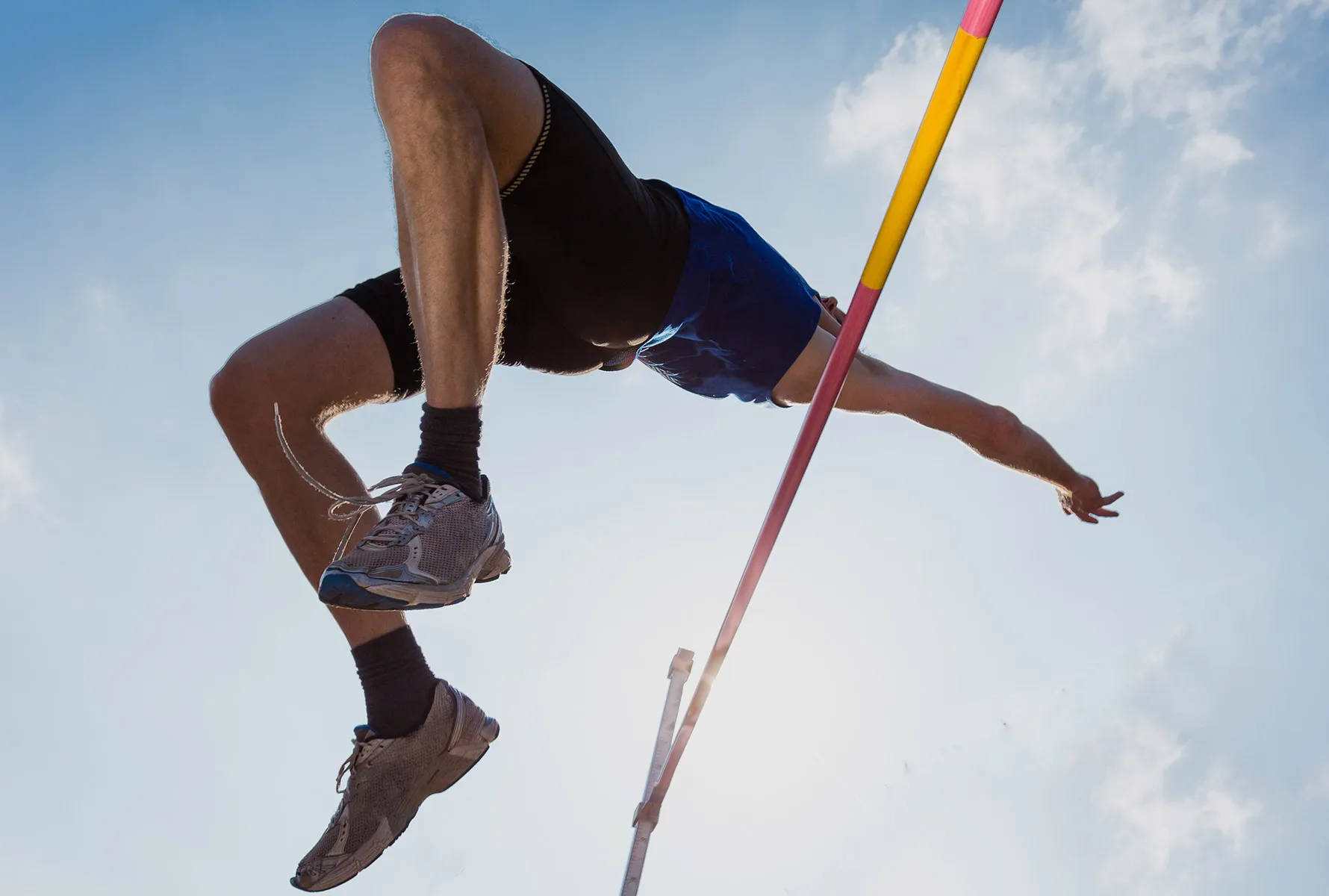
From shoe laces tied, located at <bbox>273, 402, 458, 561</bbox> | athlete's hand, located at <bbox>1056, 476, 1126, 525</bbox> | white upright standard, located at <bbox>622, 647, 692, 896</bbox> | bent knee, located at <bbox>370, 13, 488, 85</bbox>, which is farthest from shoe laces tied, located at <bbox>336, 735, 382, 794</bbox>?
athlete's hand, located at <bbox>1056, 476, 1126, 525</bbox>

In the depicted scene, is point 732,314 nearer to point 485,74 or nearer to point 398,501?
point 485,74

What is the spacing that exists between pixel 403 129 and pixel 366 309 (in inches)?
27.6

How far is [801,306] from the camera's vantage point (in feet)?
7.70

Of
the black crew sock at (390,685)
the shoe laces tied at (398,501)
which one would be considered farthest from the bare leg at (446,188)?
the black crew sock at (390,685)

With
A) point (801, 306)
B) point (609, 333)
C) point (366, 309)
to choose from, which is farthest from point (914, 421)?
point (366, 309)

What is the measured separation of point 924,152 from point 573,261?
26.7 inches

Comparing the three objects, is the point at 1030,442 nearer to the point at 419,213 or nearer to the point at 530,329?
the point at 530,329

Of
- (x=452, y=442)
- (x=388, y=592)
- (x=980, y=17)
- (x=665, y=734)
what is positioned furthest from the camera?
(x=665, y=734)

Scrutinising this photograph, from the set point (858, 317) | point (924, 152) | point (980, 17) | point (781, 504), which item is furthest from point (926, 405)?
point (980, 17)

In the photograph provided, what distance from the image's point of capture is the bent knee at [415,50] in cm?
136

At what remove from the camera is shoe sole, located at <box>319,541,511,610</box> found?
128cm

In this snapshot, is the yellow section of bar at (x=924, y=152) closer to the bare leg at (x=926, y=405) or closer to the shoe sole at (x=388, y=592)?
the bare leg at (x=926, y=405)

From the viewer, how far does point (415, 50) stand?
1.36 m

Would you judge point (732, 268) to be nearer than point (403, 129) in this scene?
No
